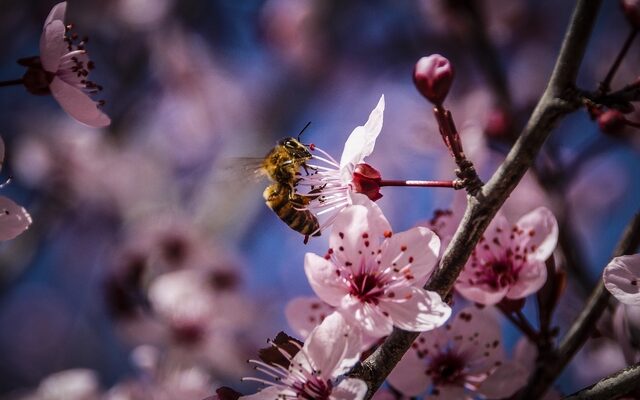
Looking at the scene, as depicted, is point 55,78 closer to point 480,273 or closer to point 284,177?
point 284,177

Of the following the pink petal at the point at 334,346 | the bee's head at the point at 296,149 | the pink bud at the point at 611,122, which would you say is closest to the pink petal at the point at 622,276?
the pink bud at the point at 611,122

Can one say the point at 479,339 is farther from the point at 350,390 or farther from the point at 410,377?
the point at 350,390

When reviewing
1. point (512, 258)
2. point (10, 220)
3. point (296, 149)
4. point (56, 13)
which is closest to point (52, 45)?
point (56, 13)

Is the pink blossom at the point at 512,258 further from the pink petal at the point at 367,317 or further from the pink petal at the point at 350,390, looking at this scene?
the pink petal at the point at 350,390

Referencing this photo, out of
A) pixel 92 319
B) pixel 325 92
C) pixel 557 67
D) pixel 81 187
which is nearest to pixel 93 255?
pixel 92 319

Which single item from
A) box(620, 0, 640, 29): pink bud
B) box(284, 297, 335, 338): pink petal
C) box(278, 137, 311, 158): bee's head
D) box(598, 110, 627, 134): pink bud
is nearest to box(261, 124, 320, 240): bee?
box(278, 137, 311, 158): bee's head

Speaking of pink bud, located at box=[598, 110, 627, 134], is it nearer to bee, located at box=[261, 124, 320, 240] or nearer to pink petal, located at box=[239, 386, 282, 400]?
bee, located at box=[261, 124, 320, 240]
